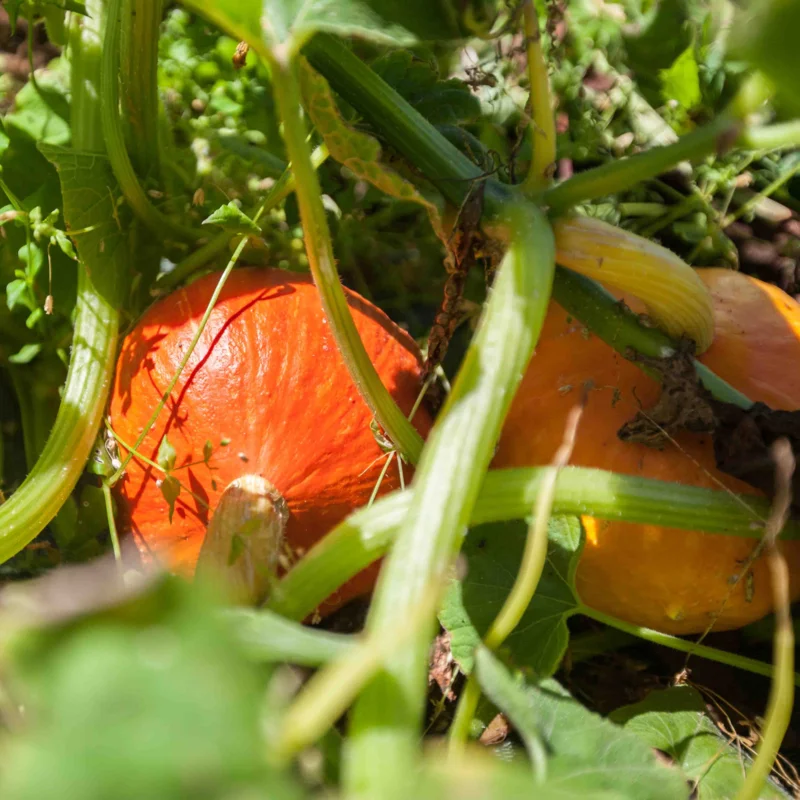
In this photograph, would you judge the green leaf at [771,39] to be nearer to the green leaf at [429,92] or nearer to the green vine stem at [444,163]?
the green vine stem at [444,163]

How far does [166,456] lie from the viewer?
0.93m

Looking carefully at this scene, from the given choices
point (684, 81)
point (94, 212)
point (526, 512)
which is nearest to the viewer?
point (526, 512)

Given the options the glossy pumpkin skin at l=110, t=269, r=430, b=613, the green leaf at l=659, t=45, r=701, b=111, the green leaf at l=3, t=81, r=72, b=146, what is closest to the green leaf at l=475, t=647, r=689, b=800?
the glossy pumpkin skin at l=110, t=269, r=430, b=613

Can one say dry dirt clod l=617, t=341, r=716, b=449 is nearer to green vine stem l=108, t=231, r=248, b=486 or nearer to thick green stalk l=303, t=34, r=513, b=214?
thick green stalk l=303, t=34, r=513, b=214

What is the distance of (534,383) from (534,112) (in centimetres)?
35

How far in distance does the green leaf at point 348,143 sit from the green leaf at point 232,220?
0.49ft

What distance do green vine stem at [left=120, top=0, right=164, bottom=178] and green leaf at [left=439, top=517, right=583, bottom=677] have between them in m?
0.61

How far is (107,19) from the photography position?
3.00 feet

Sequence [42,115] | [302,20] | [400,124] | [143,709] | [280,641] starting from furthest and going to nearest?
1. [42,115]
2. [400,124]
3. [302,20]
4. [280,641]
5. [143,709]

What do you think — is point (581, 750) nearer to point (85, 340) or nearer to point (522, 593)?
point (522, 593)

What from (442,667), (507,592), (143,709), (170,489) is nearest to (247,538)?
(170,489)

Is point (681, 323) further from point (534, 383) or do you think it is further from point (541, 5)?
point (541, 5)

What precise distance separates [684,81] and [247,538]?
3.21ft

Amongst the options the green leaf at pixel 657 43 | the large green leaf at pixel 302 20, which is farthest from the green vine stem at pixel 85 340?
the green leaf at pixel 657 43
